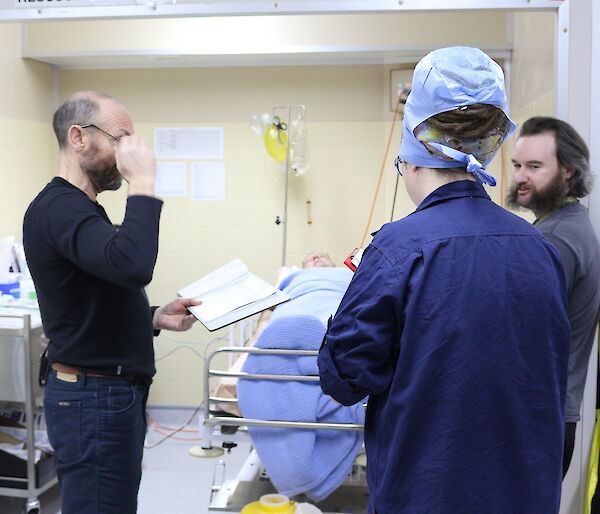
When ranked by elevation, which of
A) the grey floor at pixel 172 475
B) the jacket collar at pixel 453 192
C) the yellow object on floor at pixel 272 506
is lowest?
the grey floor at pixel 172 475

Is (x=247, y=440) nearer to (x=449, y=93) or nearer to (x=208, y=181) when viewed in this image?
(x=449, y=93)

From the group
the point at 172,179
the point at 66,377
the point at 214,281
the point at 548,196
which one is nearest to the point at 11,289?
the point at 172,179

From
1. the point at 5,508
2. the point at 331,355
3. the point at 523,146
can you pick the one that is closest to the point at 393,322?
the point at 331,355

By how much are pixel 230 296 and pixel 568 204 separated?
1028mm

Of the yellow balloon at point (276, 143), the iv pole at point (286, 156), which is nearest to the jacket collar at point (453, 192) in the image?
the iv pole at point (286, 156)

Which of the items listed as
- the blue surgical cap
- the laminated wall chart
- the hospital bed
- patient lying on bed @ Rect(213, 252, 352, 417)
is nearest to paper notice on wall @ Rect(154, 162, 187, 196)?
the laminated wall chart

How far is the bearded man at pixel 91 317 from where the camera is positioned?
5.41ft

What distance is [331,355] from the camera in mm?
1285

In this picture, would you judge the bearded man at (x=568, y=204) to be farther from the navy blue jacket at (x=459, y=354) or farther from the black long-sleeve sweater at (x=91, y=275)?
the black long-sleeve sweater at (x=91, y=275)

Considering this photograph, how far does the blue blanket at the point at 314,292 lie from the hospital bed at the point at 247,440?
220mm

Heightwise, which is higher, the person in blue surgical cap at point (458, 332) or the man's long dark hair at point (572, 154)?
the man's long dark hair at point (572, 154)

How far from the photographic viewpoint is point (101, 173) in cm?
180

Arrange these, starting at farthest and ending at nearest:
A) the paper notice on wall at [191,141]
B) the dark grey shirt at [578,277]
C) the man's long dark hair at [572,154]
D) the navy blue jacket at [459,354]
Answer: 1. the paper notice on wall at [191,141]
2. the man's long dark hair at [572,154]
3. the dark grey shirt at [578,277]
4. the navy blue jacket at [459,354]

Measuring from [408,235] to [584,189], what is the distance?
108 cm
